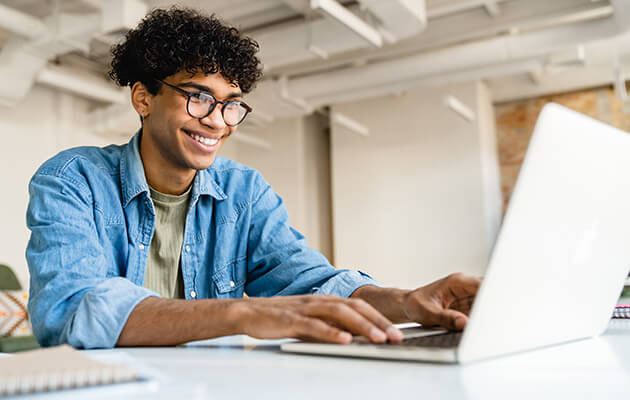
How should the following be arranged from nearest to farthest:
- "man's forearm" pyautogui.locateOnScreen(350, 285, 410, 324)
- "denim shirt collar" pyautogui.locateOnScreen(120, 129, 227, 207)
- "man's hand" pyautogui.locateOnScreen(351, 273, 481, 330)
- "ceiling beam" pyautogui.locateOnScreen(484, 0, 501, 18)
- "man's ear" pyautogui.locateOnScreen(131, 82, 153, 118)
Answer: "man's hand" pyautogui.locateOnScreen(351, 273, 481, 330), "man's forearm" pyautogui.locateOnScreen(350, 285, 410, 324), "denim shirt collar" pyautogui.locateOnScreen(120, 129, 227, 207), "man's ear" pyautogui.locateOnScreen(131, 82, 153, 118), "ceiling beam" pyautogui.locateOnScreen(484, 0, 501, 18)

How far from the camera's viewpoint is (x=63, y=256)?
3.22 feet

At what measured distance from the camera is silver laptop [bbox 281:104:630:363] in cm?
58

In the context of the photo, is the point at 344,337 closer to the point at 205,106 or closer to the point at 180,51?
the point at 205,106

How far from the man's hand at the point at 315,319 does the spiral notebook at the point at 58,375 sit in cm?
27

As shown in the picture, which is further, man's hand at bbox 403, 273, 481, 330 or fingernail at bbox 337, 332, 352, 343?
man's hand at bbox 403, 273, 481, 330

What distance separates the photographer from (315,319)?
744 millimetres

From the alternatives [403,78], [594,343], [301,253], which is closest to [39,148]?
[403,78]

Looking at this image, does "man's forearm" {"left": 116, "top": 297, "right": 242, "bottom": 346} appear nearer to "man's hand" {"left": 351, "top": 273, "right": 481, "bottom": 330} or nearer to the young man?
the young man

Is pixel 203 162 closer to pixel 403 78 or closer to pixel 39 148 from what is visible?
pixel 403 78

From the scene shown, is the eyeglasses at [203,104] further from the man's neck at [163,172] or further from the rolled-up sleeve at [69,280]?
the rolled-up sleeve at [69,280]

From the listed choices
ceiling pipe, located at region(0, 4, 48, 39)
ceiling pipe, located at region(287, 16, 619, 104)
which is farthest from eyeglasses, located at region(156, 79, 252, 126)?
ceiling pipe, located at region(287, 16, 619, 104)

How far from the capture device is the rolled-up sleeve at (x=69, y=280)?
883mm

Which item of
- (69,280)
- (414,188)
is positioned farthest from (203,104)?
(414,188)

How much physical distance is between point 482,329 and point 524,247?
0.32 ft
